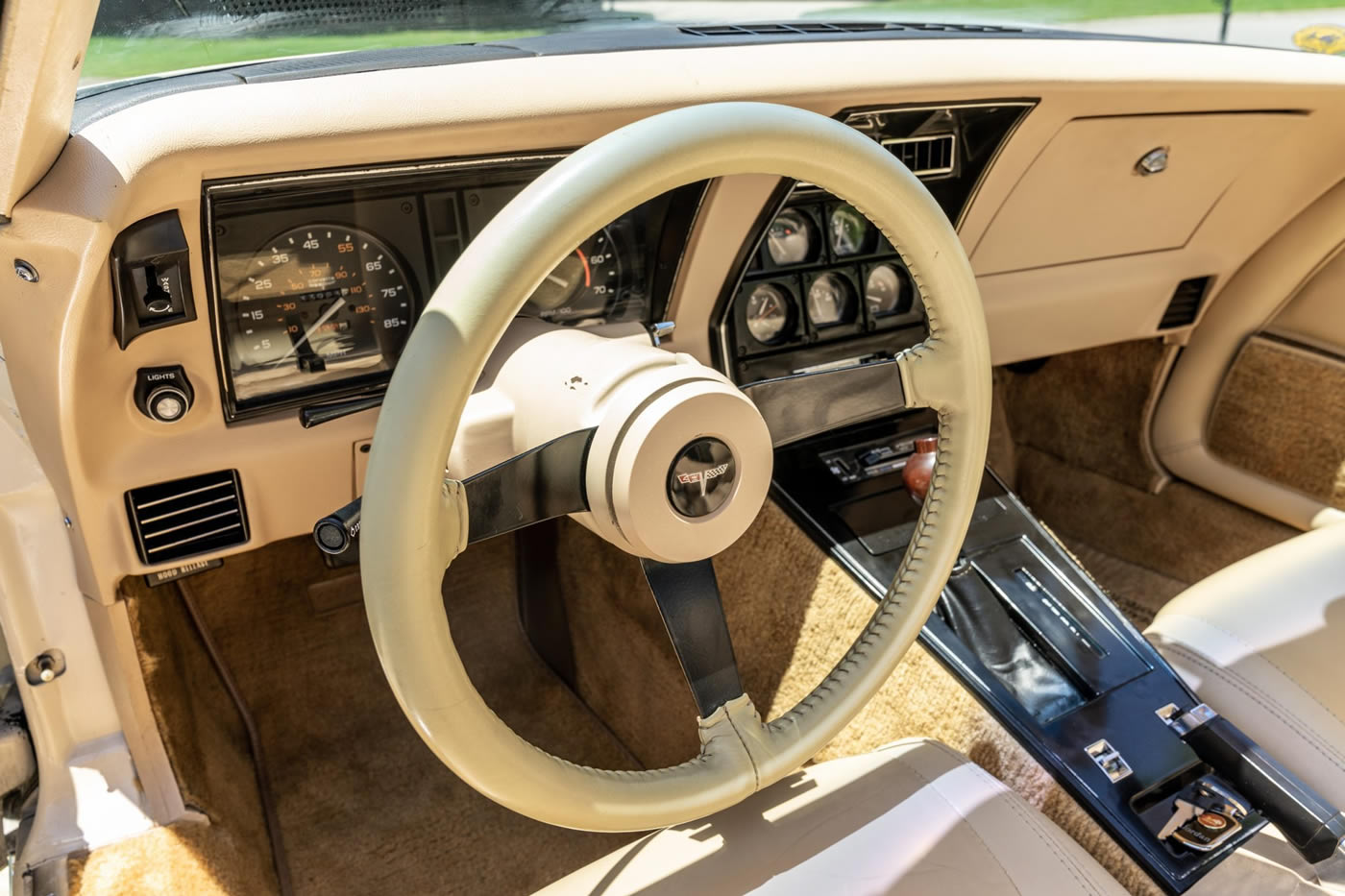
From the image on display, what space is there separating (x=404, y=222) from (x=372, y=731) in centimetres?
112

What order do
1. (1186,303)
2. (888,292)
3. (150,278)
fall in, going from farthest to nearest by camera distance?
(1186,303), (888,292), (150,278)

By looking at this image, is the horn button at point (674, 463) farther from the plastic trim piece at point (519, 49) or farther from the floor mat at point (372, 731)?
the floor mat at point (372, 731)

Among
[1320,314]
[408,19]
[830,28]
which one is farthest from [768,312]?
[1320,314]

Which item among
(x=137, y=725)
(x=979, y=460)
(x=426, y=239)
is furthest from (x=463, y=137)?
(x=137, y=725)

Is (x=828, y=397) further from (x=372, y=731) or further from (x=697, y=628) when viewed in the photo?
(x=372, y=731)

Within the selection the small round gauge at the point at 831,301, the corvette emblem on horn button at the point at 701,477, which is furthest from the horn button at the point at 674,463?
the small round gauge at the point at 831,301

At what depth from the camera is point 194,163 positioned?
1.00 meters

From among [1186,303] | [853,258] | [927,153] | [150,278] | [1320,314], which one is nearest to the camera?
[150,278]

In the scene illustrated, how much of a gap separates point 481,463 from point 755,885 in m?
0.51

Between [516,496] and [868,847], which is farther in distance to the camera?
[868,847]

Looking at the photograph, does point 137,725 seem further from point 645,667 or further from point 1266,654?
point 1266,654

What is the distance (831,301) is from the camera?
178cm

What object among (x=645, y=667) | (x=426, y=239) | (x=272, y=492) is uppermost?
(x=426, y=239)

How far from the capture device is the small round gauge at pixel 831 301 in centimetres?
175
